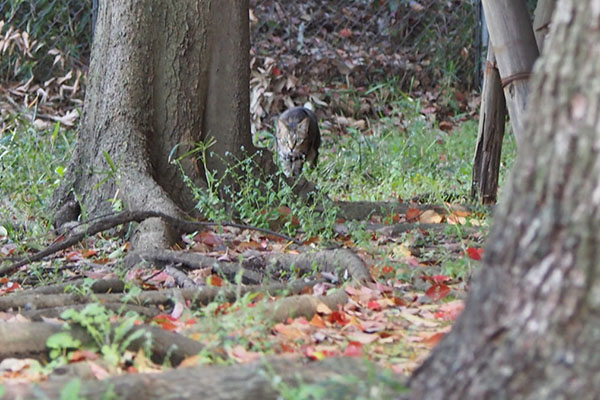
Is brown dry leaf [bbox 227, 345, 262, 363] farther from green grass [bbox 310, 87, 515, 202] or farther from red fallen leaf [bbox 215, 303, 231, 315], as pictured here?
green grass [bbox 310, 87, 515, 202]

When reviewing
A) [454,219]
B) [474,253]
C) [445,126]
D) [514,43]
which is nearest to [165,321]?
[474,253]

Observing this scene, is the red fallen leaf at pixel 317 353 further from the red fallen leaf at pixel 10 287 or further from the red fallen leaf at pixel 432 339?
the red fallen leaf at pixel 10 287

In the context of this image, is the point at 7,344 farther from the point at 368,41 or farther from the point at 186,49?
the point at 368,41

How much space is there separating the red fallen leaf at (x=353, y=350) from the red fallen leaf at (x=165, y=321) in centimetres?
66

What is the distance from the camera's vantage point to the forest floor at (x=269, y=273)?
2.69 metres

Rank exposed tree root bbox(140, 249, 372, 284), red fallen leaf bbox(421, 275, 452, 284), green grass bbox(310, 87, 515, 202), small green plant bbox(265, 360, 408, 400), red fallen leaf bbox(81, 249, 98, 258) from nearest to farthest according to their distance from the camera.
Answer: small green plant bbox(265, 360, 408, 400) → red fallen leaf bbox(421, 275, 452, 284) → exposed tree root bbox(140, 249, 372, 284) → red fallen leaf bbox(81, 249, 98, 258) → green grass bbox(310, 87, 515, 202)

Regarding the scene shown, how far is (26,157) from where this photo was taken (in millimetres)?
6441

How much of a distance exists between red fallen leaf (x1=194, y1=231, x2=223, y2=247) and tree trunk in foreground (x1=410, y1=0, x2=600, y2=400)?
2.91 meters

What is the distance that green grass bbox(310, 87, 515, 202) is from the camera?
265 inches

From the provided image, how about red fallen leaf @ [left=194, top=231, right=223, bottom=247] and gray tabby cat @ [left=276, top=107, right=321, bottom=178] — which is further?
gray tabby cat @ [left=276, top=107, right=321, bottom=178]

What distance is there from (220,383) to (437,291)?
1705mm

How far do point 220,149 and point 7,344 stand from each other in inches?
112

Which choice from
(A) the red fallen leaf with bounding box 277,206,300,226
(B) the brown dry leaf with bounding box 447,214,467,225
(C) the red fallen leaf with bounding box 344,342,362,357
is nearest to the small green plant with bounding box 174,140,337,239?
(A) the red fallen leaf with bounding box 277,206,300,226

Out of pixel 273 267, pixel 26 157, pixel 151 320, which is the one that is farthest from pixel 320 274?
pixel 26 157
